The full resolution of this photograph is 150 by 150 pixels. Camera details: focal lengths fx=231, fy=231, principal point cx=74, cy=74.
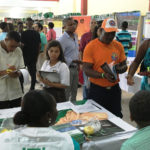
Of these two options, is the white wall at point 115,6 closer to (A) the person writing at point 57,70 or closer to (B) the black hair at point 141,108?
(A) the person writing at point 57,70

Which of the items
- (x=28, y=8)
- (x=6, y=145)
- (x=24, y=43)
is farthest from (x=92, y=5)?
(x=28, y=8)

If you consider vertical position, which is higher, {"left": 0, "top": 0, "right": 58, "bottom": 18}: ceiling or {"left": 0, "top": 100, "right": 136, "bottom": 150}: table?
{"left": 0, "top": 0, "right": 58, "bottom": 18}: ceiling

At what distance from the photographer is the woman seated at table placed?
3.07 feet

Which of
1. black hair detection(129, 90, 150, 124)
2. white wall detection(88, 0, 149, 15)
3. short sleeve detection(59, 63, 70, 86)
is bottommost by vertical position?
short sleeve detection(59, 63, 70, 86)

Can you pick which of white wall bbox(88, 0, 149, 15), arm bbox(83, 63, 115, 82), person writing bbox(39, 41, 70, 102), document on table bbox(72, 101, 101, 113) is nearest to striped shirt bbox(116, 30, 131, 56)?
white wall bbox(88, 0, 149, 15)

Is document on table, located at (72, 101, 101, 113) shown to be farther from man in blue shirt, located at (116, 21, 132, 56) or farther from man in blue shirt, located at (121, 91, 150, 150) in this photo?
man in blue shirt, located at (116, 21, 132, 56)

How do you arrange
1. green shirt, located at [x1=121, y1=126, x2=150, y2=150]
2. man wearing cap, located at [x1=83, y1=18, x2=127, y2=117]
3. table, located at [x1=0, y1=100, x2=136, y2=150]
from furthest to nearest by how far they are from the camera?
man wearing cap, located at [x1=83, y1=18, x2=127, y2=117] → table, located at [x1=0, y1=100, x2=136, y2=150] → green shirt, located at [x1=121, y1=126, x2=150, y2=150]

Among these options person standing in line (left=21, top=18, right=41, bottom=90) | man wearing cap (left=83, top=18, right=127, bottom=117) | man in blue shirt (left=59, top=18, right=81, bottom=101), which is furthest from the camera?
person standing in line (left=21, top=18, right=41, bottom=90)

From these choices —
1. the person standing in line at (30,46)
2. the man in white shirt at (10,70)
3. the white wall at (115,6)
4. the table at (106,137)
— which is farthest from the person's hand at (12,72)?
the white wall at (115,6)

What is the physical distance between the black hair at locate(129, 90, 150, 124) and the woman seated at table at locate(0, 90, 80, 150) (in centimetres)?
31

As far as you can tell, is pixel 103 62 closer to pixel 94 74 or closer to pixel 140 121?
pixel 94 74

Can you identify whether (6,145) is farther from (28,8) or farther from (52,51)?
(28,8)

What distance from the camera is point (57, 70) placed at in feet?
7.62

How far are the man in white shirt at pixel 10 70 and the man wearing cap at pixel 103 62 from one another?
2.23 feet
